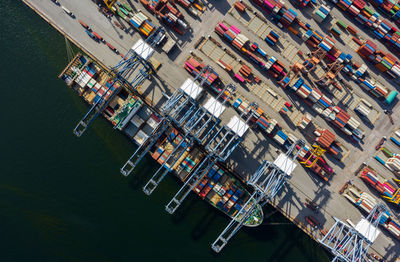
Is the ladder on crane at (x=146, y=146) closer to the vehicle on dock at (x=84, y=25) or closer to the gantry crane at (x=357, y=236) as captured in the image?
the vehicle on dock at (x=84, y=25)

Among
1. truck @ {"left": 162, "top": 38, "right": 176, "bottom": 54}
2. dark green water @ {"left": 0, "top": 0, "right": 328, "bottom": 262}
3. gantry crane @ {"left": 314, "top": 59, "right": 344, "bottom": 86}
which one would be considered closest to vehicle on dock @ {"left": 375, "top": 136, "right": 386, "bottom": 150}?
gantry crane @ {"left": 314, "top": 59, "right": 344, "bottom": 86}

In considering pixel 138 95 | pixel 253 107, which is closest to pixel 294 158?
pixel 253 107

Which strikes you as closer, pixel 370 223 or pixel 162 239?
pixel 370 223

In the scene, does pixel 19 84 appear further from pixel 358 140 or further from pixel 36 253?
pixel 358 140

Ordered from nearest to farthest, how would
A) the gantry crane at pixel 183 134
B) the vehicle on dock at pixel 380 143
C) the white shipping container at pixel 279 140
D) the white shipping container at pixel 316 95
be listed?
the gantry crane at pixel 183 134
the white shipping container at pixel 316 95
the white shipping container at pixel 279 140
the vehicle on dock at pixel 380 143

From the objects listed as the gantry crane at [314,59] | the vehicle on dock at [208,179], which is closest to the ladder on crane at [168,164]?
the vehicle on dock at [208,179]

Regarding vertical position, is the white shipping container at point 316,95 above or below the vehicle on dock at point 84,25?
above
